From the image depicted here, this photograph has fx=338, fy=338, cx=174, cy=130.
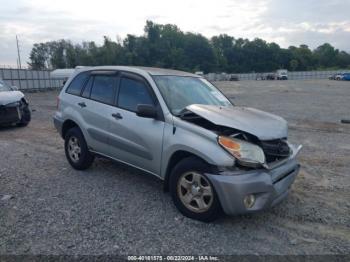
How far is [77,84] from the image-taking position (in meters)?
6.08

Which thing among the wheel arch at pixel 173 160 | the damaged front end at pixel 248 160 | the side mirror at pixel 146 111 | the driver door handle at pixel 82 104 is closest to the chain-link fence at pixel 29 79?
the driver door handle at pixel 82 104

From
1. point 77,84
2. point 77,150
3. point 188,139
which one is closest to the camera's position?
point 188,139

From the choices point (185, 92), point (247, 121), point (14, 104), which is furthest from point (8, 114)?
point (247, 121)

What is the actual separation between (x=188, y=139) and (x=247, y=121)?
0.75 m

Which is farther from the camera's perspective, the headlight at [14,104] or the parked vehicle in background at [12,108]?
the headlight at [14,104]

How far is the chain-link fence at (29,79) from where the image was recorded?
27881 mm

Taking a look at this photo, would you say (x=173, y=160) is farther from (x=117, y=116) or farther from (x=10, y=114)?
(x=10, y=114)

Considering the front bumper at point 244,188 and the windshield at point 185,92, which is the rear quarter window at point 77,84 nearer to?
the windshield at point 185,92

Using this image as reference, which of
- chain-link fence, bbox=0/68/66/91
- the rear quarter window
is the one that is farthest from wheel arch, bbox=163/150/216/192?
chain-link fence, bbox=0/68/66/91

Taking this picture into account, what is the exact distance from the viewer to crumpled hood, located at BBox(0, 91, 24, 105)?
32.6 feet

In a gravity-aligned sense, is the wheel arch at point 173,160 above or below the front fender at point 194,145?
below

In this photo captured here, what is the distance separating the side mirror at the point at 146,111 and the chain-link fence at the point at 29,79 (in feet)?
79.9

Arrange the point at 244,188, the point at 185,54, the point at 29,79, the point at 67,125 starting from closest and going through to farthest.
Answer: the point at 244,188 < the point at 67,125 < the point at 29,79 < the point at 185,54

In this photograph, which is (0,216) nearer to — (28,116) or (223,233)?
(223,233)
